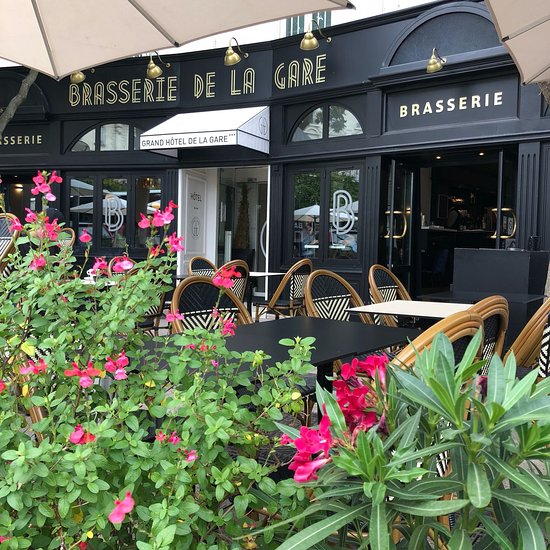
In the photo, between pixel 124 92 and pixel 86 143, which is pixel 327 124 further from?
pixel 86 143

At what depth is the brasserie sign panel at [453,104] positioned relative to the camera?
746 centimetres

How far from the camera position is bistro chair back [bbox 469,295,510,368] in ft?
5.41

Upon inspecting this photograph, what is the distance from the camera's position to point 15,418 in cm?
104

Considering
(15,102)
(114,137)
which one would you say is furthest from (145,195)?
(15,102)

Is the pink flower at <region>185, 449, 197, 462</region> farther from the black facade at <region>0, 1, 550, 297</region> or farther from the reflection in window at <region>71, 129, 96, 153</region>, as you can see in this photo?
the reflection in window at <region>71, 129, 96, 153</region>

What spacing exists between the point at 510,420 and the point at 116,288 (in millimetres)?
839

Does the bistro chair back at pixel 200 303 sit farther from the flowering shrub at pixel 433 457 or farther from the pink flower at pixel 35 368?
the flowering shrub at pixel 433 457

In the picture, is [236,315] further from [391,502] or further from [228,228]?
[228,228]

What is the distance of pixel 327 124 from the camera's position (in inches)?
357

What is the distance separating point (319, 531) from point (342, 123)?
869 cm

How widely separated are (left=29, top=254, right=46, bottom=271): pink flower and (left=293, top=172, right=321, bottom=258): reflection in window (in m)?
8.09

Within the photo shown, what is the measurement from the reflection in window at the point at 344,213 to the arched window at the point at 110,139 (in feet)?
13.0

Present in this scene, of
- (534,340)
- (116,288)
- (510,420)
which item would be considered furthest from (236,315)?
(510,420)

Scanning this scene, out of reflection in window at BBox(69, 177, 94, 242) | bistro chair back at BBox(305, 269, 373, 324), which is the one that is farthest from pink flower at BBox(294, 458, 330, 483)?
reflection in window at BBox(69, 177, 94, 242)
